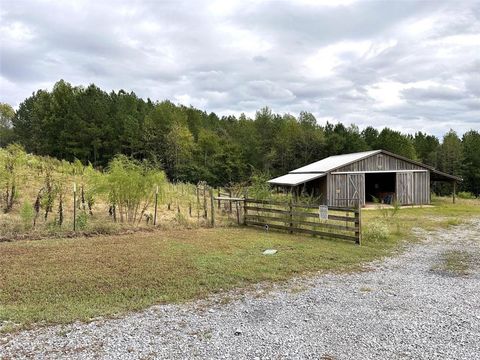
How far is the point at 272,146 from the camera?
156 feet

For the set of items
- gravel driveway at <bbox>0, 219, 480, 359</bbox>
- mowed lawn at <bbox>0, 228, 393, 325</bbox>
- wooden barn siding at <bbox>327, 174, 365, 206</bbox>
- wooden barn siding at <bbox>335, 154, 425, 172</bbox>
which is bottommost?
gravel driveway at <bbox>0, 219, 480, 359</bbox>

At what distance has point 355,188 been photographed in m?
24.7

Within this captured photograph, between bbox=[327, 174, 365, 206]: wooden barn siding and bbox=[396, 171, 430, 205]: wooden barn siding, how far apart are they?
2.90 metres

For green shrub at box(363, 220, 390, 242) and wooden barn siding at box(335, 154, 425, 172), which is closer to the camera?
green shrub at box(363, 220, 390, 242)

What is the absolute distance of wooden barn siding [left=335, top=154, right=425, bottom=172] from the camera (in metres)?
24.7

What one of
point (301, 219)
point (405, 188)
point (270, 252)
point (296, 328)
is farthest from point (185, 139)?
point (296, 328)

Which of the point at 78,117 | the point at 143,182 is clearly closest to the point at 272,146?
the point at 78,117

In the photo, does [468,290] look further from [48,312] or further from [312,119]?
[312,119]

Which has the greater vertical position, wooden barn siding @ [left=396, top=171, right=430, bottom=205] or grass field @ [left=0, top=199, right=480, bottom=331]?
wooden barn siding @ [left=396, top=171, right=430, bottom=205]

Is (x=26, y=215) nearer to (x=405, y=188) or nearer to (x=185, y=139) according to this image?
(x=405, y=188)

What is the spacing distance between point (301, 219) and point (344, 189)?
13446 mm

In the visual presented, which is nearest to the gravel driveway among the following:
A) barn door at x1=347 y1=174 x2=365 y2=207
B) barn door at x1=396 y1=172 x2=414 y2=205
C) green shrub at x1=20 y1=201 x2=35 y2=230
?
green shrub at x1=20 y1=201 x2=35 y2=230

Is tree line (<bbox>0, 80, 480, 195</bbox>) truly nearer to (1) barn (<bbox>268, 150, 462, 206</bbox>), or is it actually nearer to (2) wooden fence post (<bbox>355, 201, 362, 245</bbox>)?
(1) barn (<bbox>268, 150, 462, 206</bbox>)

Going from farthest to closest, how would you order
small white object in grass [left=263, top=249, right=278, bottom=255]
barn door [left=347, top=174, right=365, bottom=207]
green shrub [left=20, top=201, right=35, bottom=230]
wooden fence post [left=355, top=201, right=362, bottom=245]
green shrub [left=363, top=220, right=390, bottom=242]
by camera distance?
1. barn door [left=347, top=174, right=365, bottom=207]
2. green shrub [left=363, top=220, right=390, bottom=242]
3. wooden fence post [left=355, top=201, right=362, bottom=245]
4. green shrub [left=20, top=201, right=35, bottom=230]
5. small white object in grass [left=263, top=249, right=278, bottom=255]
